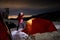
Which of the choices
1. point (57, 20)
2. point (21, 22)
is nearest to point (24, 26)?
point (21, 22)

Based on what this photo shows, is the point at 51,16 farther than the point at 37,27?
Yes

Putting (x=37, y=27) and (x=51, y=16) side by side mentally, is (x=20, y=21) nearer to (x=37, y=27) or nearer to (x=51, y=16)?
(x=37, y=27)

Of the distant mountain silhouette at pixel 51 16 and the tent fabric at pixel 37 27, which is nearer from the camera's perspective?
the tent fabric at pixel 37 27

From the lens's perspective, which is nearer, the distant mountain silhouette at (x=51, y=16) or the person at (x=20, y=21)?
the person at (x=20, y=21)

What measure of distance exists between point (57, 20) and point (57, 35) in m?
0.25

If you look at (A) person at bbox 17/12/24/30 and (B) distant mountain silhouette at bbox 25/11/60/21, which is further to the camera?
(B) distant mountain silhouette at bbox 25/11/60/21

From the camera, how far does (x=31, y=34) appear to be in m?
0.67

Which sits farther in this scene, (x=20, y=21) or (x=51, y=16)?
(x=51, y=16)

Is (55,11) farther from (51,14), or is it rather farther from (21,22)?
(21,22)

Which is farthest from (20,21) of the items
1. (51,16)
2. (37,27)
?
(51,16)

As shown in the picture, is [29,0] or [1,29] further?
[29,0]

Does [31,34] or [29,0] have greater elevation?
[29,0]

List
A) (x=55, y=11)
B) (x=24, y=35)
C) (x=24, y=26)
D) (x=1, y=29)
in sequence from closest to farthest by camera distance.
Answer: (x=1, y=29) < (x=24, y=35) < (x=24, y=26) < (x=55, y=11)

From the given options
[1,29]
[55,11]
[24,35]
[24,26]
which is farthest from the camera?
[55,11]
